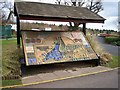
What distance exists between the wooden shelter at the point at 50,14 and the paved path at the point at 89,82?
12.6ft

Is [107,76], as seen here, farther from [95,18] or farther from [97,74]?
[95,18]

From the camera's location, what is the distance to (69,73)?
10.0 m

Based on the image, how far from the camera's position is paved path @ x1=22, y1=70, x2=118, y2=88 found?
7832 millimetres

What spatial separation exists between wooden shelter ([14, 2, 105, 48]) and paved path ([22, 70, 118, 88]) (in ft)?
12.6

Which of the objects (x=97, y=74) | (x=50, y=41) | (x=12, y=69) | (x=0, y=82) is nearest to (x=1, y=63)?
(x=12, y=69)

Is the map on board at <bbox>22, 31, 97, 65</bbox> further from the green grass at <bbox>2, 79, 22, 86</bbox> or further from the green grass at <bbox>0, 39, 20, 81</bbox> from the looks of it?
the green grass at <bbox>2, 79, 22, 86</bbox>

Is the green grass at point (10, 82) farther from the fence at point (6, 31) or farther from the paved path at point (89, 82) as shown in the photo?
the fence at point (6, 31)

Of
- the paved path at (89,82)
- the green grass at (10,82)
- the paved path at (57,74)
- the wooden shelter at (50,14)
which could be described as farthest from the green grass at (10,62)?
the wooden shelter at (50,14)

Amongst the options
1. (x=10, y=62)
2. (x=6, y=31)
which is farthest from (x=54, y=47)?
(x=6, y=31)

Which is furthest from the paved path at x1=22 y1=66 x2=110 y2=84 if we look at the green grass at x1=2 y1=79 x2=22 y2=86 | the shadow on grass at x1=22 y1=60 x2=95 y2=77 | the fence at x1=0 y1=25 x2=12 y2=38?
the fence at x1=0 y1=25 x2=12 y2=38

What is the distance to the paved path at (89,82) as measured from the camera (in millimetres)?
7832

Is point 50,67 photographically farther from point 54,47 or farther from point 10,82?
point 10,82

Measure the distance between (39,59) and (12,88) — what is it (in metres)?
2.84

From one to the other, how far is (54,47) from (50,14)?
191cm
